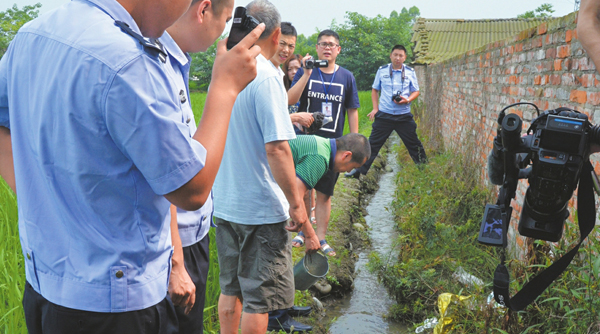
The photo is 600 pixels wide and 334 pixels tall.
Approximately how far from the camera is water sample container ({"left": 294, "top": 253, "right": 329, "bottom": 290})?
2655 millimetres

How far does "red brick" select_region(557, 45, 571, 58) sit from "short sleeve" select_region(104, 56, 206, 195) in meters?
2.56

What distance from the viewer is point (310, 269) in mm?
2691

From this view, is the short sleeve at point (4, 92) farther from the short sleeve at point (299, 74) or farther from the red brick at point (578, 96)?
the short sleeve at point (299, 74)

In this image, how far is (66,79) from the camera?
921 millimetres

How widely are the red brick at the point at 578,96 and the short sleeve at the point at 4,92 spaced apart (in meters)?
2.54

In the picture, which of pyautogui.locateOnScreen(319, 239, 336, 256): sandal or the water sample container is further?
pyautogui.locateOnScreen(319, 239, 336, 256): sandal

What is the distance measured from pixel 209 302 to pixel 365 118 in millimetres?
10661

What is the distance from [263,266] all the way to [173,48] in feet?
3.47

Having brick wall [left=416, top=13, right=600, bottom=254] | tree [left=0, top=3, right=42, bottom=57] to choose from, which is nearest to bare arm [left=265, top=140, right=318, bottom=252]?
brick wall [left=416, top=13, right=600, bottom=254]

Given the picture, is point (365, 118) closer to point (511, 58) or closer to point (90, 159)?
point (511, 58)

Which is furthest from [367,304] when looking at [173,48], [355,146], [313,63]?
[173,48]

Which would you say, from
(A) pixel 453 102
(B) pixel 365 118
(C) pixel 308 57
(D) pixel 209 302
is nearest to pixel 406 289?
(D) pixel 209 302

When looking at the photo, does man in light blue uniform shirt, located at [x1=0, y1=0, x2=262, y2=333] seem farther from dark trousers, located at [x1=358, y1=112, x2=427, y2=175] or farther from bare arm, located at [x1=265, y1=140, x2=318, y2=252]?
dark trousers, located at [x1=358, y1=112, x2=427, y2=175]

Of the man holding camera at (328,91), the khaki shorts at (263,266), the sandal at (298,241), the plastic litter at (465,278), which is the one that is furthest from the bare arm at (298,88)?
the khaki shorts at (263,266)
